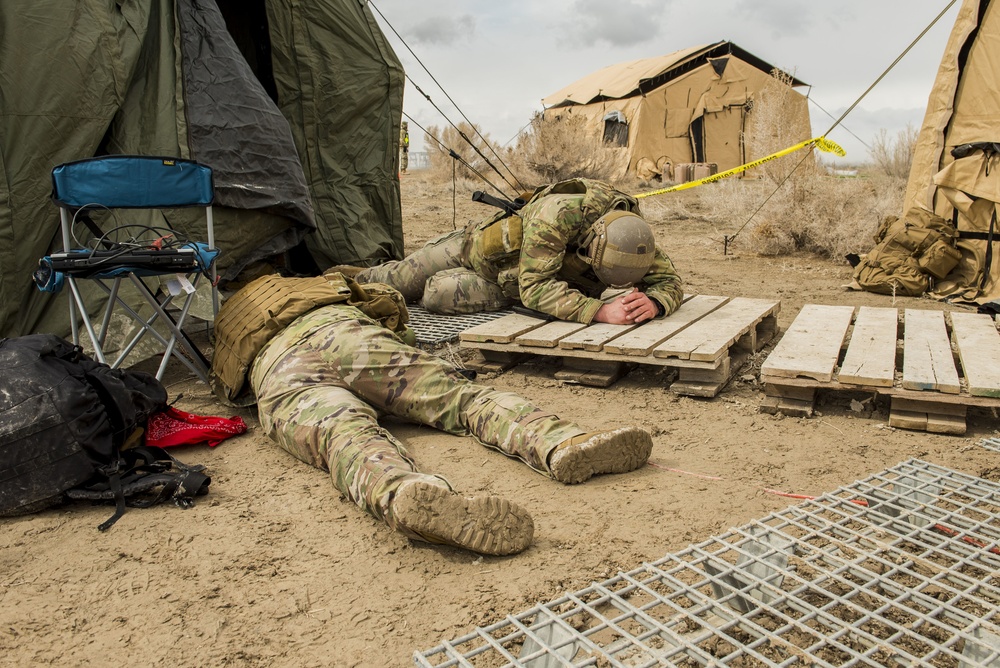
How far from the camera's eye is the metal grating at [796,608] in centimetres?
160

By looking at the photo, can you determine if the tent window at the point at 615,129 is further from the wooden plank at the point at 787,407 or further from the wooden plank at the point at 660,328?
the wooden plank at the point at 787,407

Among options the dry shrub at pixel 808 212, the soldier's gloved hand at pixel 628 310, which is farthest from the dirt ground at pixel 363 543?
the dry shrub at pixel 808 212

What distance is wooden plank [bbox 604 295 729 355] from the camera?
3.99 meters

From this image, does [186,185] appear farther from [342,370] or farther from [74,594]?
[74,594]

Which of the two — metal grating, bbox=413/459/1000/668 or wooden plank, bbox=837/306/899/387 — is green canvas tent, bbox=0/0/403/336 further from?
metal grating, bbox=413/459/1000/668

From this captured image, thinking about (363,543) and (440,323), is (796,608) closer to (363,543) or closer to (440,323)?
(363,543)

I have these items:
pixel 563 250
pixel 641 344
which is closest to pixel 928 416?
pixel 641 344

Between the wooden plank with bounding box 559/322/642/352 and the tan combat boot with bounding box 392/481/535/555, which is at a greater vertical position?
the wooden plank with bounding box 559/322/642/352

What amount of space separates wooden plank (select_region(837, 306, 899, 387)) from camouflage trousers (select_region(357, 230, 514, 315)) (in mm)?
2305

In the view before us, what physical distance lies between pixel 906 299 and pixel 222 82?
5.47 meters

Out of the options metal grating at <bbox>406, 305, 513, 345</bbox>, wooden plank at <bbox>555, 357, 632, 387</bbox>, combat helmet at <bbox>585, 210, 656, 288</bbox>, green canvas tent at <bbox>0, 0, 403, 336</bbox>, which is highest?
green canvas tent at <bbox>0, 0, 403, 336</bbox>

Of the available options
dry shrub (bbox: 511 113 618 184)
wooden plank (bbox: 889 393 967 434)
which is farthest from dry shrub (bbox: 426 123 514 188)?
wooden plank (bbox: 889 393 967 434)

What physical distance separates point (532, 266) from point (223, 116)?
228 centimetres

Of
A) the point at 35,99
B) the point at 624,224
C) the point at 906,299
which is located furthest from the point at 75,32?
the point at 906,299
